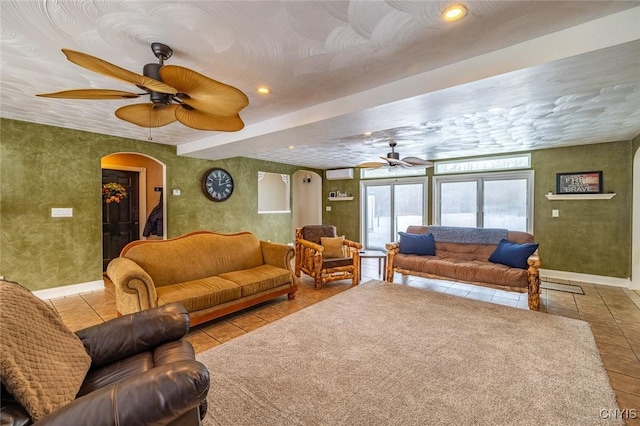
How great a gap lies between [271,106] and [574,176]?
17.6 feet

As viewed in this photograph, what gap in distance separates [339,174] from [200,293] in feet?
18.5

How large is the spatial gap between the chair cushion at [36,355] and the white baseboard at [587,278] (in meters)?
6.60

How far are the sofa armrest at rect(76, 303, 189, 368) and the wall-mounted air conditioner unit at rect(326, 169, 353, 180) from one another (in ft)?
20.9

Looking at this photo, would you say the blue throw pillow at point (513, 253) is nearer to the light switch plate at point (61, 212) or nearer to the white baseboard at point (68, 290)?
the white baseboard at point (68, 290)

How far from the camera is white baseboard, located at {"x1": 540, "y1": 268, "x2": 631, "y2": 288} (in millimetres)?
4533

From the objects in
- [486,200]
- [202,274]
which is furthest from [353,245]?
[486,200]

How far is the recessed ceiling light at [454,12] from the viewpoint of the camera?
1.62m

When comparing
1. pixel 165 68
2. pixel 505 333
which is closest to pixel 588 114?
pixel 505 333

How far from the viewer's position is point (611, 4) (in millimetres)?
1589

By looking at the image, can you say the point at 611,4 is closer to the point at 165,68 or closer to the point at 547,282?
the point at 165,68

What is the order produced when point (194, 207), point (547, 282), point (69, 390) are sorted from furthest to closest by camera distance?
1. point (194, 207)
2. point (547, 282)
3. point (69, 390)

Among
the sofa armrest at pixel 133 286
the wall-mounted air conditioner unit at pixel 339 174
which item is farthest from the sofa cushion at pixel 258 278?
the wall-mounted air conditioner unit at pixel 339 174

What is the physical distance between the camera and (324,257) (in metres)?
4.80

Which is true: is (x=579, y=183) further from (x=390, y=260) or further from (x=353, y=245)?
(x=353, y=245)
